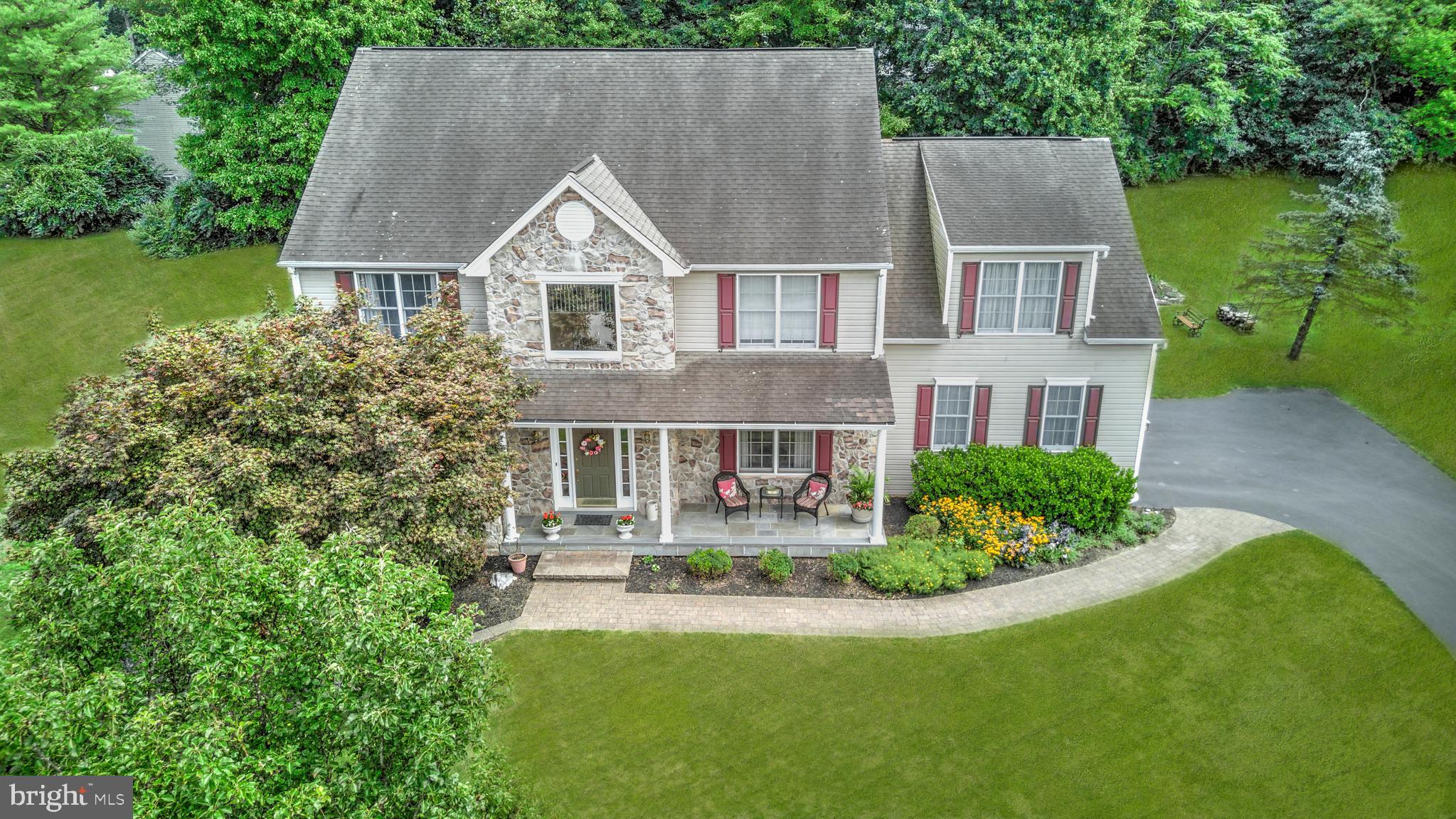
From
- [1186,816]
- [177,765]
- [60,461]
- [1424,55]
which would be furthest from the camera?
[1424,55]

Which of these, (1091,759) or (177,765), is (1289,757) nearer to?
(1091,759)

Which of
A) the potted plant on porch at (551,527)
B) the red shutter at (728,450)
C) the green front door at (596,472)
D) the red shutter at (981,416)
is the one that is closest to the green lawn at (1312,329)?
the red shutter at (981,416)

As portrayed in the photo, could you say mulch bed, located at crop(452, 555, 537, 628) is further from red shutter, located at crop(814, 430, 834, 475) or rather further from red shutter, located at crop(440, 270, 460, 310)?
red shutter, located at crop(814, 430, 834, 475)

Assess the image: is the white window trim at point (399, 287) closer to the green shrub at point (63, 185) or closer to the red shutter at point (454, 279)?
the red shutter at point (454, 279)

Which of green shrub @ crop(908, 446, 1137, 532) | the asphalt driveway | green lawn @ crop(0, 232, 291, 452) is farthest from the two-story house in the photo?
green lawn @ crop(0, 232, 291, 452)

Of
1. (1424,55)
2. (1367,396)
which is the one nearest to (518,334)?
(1367,396)

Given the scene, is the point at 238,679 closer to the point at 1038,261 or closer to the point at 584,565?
the point at 584,565
